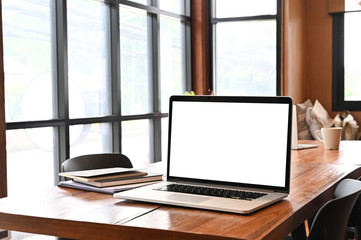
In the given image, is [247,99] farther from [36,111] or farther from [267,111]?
[36,111]

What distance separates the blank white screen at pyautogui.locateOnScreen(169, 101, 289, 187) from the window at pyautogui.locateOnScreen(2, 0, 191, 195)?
227 centimetres

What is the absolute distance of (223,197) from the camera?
1.68 metres

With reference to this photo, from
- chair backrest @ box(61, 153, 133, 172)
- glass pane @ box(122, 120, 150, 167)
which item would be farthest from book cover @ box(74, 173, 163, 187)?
glass pane @ box(122, 120, 150, 167)

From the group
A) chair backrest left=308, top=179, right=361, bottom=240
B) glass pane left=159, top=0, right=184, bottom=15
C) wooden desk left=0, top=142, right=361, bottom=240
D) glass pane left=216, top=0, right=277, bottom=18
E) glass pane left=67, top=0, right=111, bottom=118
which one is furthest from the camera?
glass pane left=216, top=0, right=277, bottom=18

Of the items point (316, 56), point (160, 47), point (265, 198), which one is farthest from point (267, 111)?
point (316, 56)

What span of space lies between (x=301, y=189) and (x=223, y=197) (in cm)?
36

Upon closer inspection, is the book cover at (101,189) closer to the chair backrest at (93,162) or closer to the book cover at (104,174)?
the book cover at (104,174)

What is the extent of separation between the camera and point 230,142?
6.01 ft

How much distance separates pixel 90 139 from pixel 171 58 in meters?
1.88

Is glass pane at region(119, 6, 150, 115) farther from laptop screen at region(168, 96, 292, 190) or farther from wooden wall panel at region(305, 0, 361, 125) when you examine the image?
laptop screen at region(168, 96, 292, 190)

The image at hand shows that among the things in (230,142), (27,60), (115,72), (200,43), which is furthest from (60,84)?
(230,142)

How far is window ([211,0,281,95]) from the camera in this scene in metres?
6.63

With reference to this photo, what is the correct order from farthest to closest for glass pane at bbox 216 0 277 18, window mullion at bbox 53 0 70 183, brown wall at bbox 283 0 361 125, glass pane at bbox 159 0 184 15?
brown wall at bbox 283 0 361 125 → glass pane at bbox 216 0 277 18 → glass pane at bbox 159 0 184 15 → window mullion at bbox 53 0 70 183

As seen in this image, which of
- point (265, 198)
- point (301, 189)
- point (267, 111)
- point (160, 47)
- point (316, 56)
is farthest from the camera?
point (316, 56)
